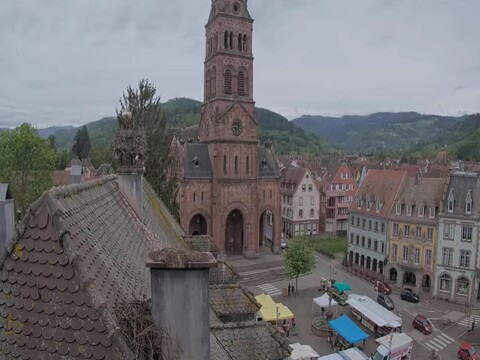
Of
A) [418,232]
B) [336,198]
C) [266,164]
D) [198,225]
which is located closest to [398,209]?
[418,232]

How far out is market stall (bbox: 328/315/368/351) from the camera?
21980 millimetres

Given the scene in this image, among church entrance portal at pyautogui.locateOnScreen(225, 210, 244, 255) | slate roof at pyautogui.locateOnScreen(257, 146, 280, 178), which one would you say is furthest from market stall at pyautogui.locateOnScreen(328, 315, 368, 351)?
slate roof at pyautogui.locateOnScreen(257, 146, 280, 178)

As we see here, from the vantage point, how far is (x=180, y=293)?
13.6ft

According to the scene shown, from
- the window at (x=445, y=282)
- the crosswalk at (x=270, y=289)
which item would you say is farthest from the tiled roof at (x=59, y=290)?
the window at (x=445, y=282)

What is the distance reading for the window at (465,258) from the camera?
31141mm

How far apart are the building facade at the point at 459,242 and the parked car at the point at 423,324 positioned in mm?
6737

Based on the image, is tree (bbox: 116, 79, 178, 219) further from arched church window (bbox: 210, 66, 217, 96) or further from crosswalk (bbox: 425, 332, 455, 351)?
crosswalk (bbox: 425, 332, 455, 351)

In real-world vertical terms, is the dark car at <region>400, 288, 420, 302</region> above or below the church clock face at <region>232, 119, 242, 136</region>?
below

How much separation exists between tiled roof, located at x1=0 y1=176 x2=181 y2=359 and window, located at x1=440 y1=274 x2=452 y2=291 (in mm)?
33046

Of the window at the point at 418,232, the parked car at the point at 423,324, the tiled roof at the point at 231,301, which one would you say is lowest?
the parked car at the point at 423,324

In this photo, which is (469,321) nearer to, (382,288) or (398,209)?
(382,288)

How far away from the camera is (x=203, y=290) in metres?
4.19

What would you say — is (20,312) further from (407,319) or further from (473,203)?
(473,203)

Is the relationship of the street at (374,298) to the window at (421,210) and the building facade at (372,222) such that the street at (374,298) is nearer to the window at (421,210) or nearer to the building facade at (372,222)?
the building facade at (372,222)
